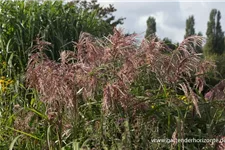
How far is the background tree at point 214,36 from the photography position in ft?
128

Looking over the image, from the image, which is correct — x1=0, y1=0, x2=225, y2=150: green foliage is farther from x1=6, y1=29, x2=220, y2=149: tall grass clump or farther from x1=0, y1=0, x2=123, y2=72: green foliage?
x1=0, y1=0, x2=123, y2=72: green foliage

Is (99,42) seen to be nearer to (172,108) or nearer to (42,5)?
(172,108)

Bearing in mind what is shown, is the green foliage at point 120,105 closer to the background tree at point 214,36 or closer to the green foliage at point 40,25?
the green foliage at point 40,25

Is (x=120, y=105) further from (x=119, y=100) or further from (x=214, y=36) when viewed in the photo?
(x=214, y=36)

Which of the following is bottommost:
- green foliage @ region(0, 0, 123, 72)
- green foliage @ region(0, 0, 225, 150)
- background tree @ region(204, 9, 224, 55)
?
green foliage @ region(0, 0, 225, 150)

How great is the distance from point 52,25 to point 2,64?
0.75m

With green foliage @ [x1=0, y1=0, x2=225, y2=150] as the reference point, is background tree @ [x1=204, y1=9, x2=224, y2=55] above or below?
above

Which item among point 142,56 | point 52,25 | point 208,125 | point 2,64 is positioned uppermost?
point 52,25

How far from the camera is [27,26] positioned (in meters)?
5.37

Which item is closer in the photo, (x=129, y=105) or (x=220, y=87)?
(x=129, y=105)

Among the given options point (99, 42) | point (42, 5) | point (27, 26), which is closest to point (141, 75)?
point (99, 42)

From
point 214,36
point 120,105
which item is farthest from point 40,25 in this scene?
point 214,36

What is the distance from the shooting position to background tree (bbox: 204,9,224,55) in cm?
3900

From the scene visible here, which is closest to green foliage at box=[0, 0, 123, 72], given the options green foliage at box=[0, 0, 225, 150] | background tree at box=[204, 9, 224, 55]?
green foliage at box=[0, 0, 225, 150]
